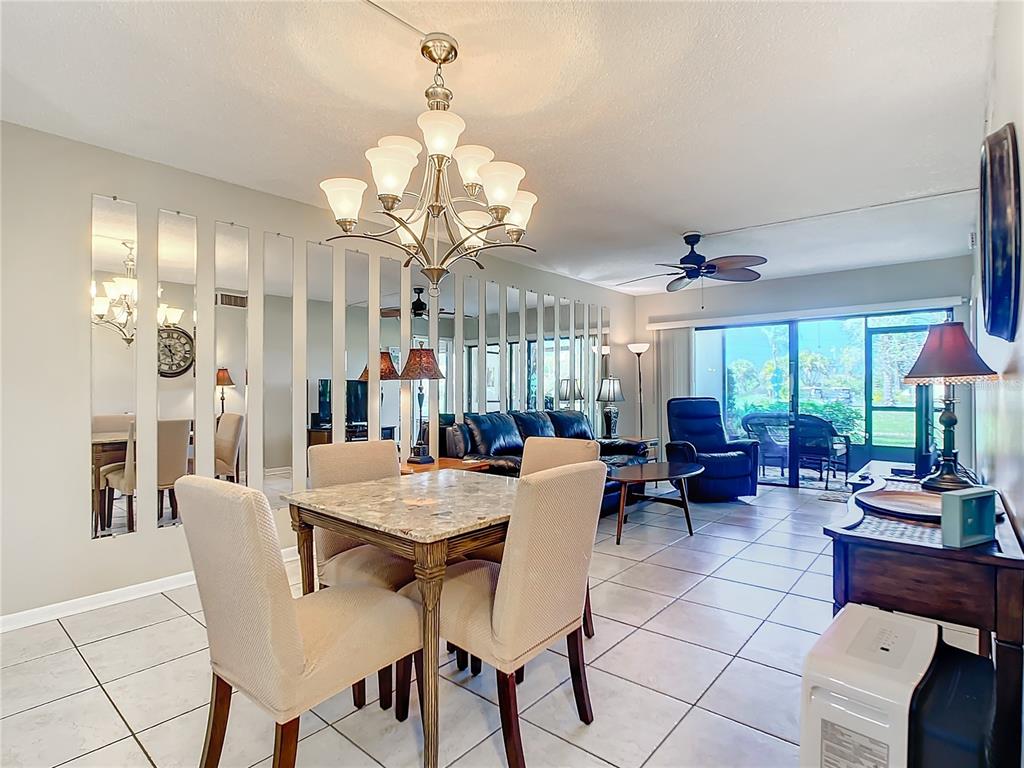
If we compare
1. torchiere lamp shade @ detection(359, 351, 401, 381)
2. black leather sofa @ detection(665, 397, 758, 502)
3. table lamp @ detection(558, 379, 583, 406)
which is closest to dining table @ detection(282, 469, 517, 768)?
torchiere lamp shade @ detection(359, 351, 401, 381)

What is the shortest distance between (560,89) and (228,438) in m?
2.94

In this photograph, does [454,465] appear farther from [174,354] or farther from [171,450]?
[174,354]

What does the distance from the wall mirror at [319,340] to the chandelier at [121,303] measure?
1.06m

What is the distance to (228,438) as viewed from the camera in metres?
3.53

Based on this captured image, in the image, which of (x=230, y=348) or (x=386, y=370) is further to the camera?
(x=386, y=370)

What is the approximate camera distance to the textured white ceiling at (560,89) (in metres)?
1.98

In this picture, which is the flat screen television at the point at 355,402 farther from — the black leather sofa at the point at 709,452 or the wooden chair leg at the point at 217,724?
the black leather sofa at the point at 709,452

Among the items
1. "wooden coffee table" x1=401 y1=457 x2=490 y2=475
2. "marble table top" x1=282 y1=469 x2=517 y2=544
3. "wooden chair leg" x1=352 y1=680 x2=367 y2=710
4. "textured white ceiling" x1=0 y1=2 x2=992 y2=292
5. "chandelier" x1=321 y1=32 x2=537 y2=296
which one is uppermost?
"textured white ceiling" x1=0 y1=2 x2=992 y2=292

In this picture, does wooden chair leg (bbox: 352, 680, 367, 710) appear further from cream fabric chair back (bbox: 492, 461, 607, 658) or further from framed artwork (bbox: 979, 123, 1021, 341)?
framed artwork (bbox: 979, 123, 1021, 341)

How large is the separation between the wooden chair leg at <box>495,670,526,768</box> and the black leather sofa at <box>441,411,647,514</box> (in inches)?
108

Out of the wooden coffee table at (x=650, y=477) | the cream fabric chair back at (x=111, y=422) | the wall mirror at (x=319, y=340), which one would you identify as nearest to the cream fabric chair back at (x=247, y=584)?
the cream fabric chair back at (x=111, y=422)

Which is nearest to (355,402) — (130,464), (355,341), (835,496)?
(355,341)

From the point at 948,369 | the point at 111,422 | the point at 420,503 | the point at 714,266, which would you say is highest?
the point at 714,266

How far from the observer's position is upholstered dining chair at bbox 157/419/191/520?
324cm
